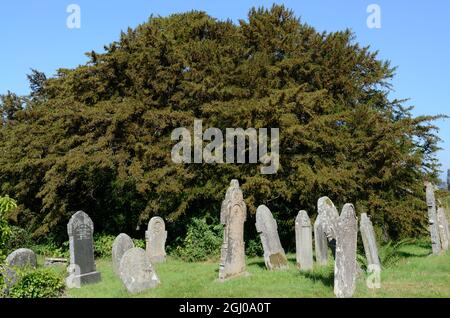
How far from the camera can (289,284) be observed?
34.7 feet

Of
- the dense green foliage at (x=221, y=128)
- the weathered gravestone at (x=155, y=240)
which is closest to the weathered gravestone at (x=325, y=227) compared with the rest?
the dense green foliage at (x=221, y=128)

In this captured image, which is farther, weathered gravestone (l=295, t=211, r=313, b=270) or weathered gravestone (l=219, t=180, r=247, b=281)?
weathered gravestone (l=295, t=211, r=313, b=270)

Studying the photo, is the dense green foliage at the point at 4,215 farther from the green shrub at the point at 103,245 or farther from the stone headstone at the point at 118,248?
the green shrub at the point at 103,245

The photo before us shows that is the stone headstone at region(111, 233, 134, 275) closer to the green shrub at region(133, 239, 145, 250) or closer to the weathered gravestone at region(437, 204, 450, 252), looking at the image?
the green shrub at region(133, 239, 145, 250)

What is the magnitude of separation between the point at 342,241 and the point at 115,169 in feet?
45.0

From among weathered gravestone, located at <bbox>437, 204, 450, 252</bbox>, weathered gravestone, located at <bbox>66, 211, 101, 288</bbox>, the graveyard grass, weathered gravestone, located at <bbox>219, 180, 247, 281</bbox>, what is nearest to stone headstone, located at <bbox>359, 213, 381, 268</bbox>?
the graveyard grass

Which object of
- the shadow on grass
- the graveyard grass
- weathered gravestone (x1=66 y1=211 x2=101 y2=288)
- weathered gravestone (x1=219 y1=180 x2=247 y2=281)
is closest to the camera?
the graveyard grass

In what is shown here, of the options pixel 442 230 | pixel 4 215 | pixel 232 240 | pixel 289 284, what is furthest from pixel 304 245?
pixel 4 215

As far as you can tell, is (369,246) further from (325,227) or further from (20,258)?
(20,258)

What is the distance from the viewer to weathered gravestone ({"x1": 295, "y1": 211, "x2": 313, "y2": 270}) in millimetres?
13062

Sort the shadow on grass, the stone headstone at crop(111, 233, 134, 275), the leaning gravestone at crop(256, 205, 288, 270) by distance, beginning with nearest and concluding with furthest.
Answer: the shadow on grass → the leaning gravestone at crop(256, 205, 288, 270) → the stone headstone at crop(111, 233, 134, 275)

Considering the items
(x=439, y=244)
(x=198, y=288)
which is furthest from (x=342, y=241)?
(x=439, y=244)
